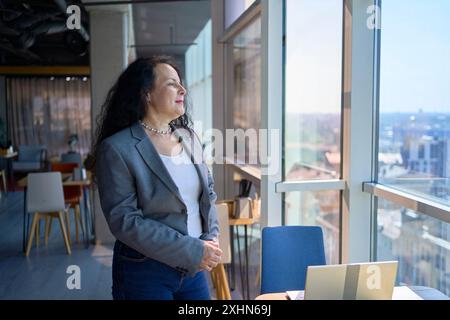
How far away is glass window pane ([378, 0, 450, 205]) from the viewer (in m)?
1.91

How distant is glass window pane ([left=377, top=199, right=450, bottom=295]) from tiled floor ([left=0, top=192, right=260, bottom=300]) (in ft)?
4.66

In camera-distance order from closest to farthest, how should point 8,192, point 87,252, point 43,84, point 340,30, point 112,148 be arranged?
point 112,148 → point 340,30 → point 87,252 → point 8,192 → point 43,84

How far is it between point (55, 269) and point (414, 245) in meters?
3.47

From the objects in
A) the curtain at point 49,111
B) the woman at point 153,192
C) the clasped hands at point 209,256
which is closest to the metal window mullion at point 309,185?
the woman at point 153,192

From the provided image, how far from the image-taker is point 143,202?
1.51 metres

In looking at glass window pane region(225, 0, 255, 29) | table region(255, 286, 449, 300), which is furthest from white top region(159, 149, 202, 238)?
glass window pane region(225, 0, 255, 29)

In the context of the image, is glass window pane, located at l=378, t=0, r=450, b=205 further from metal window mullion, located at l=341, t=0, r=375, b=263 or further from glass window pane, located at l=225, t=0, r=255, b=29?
glass window pane, located at l=225, t=0, r=255, b=29

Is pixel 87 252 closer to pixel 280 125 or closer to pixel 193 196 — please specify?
pixel 280 125

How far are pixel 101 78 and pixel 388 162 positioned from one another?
12.6 feet

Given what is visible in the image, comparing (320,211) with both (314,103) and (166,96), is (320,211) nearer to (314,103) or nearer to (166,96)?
(314,103)

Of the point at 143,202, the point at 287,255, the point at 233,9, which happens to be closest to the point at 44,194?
the point at 233,9

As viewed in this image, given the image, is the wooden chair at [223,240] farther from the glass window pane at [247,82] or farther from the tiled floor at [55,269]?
the glass window pane at [247,82]
